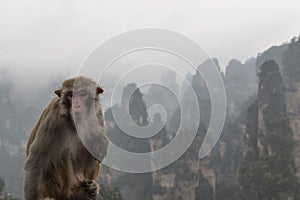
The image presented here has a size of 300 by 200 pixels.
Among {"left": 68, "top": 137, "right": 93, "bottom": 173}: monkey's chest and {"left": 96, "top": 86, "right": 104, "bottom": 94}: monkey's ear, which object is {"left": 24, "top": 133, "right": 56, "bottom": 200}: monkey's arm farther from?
{"left": 96, "top": 86, "right": 104, "bottom": 94}: monkey's ear

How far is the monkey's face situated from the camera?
2287 mm

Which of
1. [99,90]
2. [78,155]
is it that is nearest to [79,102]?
[99,90]

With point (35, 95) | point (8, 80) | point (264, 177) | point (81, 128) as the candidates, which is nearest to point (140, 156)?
point (81, 128)

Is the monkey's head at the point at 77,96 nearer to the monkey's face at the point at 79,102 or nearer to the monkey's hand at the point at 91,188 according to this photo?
the monkey's face at the point at 79,102

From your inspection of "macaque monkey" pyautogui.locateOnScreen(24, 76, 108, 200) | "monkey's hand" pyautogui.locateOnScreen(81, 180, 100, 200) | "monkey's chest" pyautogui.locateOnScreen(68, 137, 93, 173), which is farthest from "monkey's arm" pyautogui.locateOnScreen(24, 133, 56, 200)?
"monkey's hand" pyautogui.locateOnScreen(81, 180, 100, 200)

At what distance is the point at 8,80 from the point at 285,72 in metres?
65.3

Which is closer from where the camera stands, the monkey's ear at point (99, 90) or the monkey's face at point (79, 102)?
the monkey's face at point (79, 102)

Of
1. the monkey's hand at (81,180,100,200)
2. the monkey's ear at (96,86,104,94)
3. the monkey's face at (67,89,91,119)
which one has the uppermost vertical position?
the monkey's ear at (96,86,104,94)

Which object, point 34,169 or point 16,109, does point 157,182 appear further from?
point 16,109

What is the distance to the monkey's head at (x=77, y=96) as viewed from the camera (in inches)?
90.4

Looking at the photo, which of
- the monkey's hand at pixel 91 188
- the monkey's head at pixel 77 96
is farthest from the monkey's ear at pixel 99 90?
the monkey's hand at pixel 91 188

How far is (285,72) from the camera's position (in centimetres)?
2775

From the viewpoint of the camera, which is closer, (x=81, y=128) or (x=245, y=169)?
(x=81, y=128)

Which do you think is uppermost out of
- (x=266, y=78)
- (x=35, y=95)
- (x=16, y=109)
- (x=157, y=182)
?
(x=35, y=95)
